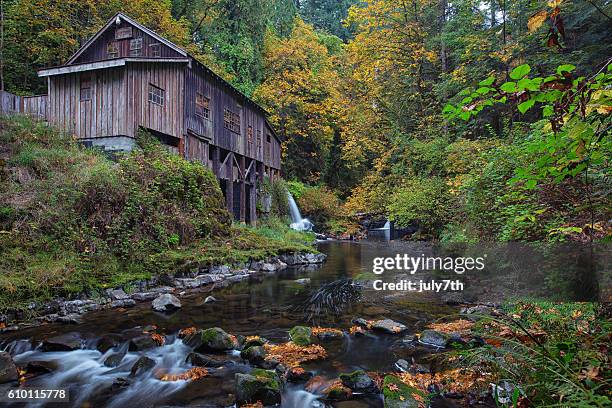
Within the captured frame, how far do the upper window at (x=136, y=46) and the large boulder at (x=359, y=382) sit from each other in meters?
19.7

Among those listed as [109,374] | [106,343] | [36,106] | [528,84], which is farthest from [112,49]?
[528,84]

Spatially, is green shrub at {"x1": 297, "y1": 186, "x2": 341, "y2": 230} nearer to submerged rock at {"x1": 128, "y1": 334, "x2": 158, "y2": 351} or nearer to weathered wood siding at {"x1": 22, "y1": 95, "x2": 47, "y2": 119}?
weathered wood siding at {"x1": 22, "y1": 95, "x2": 47, "y2": 119}

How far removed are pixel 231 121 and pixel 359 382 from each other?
18.7 metres

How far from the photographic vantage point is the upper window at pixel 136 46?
18.8 m

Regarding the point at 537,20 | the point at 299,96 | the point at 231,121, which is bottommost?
the point at 537,20

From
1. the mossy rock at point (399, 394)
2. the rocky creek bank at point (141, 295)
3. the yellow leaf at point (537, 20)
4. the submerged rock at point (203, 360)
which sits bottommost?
the submerged rock at point (203, 360)

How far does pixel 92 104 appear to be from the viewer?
15.3 m

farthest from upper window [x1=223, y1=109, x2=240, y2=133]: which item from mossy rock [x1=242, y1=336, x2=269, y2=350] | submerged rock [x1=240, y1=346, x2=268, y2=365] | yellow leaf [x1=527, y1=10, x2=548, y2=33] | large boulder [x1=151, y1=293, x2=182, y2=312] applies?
yellow leaf [x1=527, y1=10, x2=548, y2=33]

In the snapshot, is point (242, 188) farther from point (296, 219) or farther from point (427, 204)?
point (427, 204)

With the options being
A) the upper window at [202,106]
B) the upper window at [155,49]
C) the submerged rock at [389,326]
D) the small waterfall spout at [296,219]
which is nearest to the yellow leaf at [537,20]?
the submerged rock at [389,326]

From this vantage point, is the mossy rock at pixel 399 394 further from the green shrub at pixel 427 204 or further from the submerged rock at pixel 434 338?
the green shrub at pixel 427 204

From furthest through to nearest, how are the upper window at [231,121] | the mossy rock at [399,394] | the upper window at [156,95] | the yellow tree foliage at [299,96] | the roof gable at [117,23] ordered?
the yellow tree foliage at [299,96] → the upper window at [231,121] → the roof gable at [117,23] → the upper window at [156,95] → the mossy rock at [399,394]

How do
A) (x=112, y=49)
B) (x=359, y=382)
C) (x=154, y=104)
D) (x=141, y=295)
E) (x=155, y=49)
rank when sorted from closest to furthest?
(x=359, y=382), (x=141, y=295), (x=154, y=104), (x=155, y=49), (x=112, y=49)

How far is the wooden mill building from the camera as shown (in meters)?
15.1
